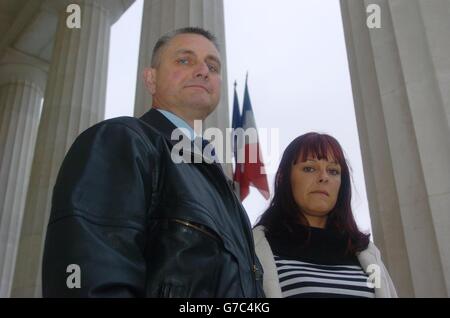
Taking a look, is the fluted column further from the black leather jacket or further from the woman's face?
the black leather jacket

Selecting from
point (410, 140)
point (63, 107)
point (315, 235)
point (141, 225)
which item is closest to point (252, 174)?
point (410, 140)

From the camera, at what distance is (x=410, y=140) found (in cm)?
880

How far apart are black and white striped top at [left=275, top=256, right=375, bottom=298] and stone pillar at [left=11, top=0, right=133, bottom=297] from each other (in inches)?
605

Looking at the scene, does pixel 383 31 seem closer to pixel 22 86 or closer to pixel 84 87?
pixel 84 87

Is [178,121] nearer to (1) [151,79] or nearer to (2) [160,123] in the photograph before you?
(2) [160,123]

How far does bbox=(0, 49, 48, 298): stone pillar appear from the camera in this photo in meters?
28.5

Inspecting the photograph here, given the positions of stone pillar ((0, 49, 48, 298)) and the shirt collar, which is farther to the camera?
stone pillar ((0, 49, 48, 298))

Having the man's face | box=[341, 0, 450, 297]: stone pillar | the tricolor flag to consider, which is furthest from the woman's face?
the tricolor flag

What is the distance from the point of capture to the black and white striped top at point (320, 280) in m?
4.73

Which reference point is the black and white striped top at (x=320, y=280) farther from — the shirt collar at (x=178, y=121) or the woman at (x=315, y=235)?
the shirt collar at (x=178, y=121)

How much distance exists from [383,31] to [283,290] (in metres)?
6.84

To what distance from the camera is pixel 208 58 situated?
5.05 m

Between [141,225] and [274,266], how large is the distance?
2058mm

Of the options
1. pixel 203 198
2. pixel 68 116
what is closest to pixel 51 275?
pixel 203 198
